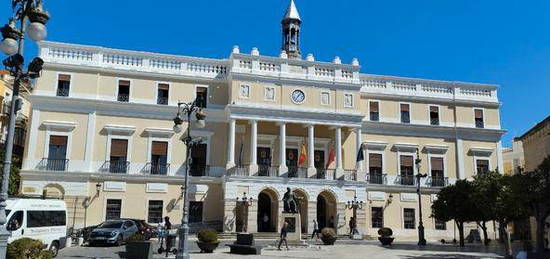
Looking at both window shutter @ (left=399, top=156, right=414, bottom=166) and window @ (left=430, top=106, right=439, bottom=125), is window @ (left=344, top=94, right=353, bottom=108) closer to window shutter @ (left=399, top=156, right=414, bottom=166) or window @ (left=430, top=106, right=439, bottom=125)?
window shutter @ (left=399, top=156, right=414, bottom=166)

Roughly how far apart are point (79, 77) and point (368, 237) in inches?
833

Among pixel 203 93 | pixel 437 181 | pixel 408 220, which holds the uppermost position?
pixel 203 93

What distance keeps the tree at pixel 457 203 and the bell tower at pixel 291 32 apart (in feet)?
51.4

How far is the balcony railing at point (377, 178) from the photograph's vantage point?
118 feet

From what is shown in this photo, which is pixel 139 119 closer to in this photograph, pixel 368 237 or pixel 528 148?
pixel 368 237

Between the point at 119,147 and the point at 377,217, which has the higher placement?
the point at 119,147

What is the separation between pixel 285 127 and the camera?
35.0 metres

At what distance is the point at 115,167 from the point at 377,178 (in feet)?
58.4

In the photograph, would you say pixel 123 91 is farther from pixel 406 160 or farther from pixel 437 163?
pixel 437 163

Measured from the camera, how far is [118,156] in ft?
106

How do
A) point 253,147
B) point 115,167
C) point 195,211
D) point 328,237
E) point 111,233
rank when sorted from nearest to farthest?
point 111,233, point 328,237, point 115,167, point 195,211, point 253,147

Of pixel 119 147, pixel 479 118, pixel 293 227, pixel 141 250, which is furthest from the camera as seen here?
pixel 479 118

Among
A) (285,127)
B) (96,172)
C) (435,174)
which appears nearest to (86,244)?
(96,172)

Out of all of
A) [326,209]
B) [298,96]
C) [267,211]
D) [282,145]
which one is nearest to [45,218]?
[282,145]
